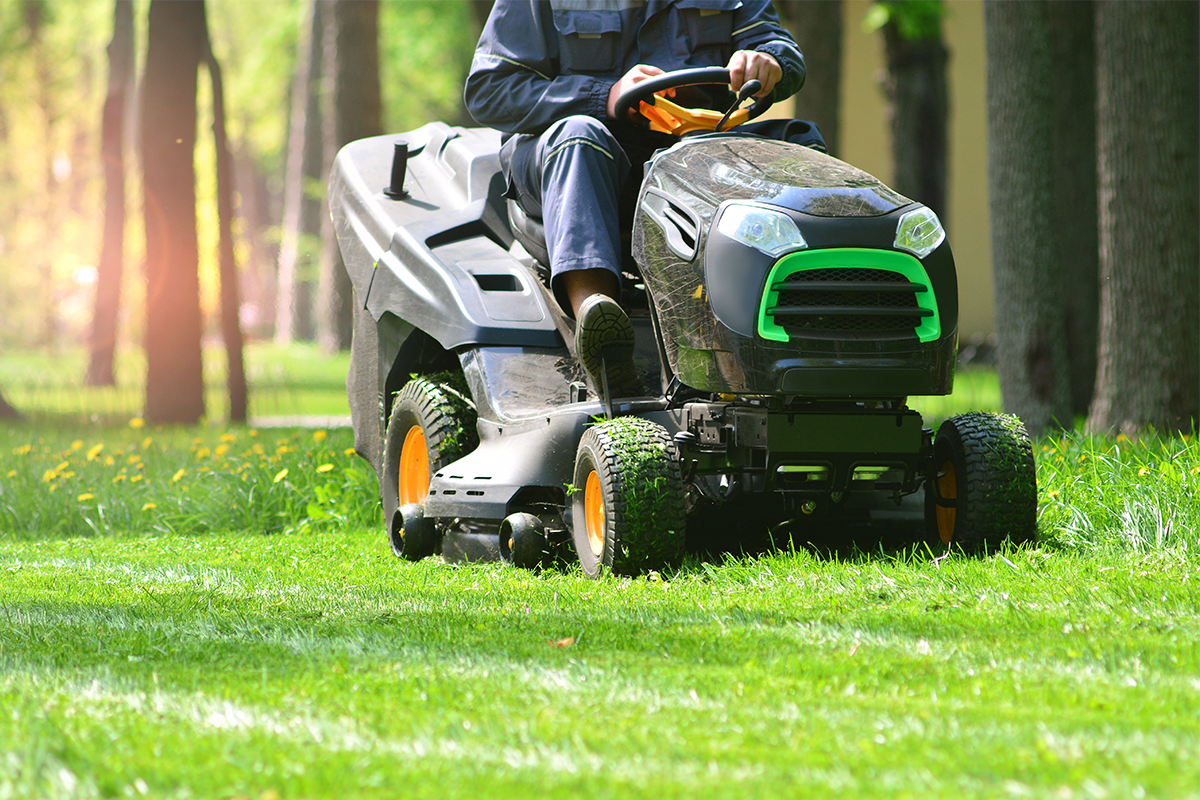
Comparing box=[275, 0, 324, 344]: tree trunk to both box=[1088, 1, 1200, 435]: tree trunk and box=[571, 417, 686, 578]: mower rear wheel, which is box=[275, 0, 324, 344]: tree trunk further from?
box=[571, 417, 686, 578]: mower rear wheel

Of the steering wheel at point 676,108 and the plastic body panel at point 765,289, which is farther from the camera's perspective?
the steering wheel at point 676,108

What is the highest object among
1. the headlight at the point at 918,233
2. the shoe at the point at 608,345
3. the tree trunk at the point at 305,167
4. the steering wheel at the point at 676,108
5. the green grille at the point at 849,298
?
the steering wheel at the point at 676,108

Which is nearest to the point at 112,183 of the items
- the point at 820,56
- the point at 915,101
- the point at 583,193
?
the point at 820,56

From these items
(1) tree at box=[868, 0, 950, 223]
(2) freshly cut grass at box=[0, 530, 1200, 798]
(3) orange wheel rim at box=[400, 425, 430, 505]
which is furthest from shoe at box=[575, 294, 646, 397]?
(1) tree at box=[868, 0, 950, 223]

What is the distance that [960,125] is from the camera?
61.5ft

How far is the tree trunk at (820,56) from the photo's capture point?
11453mm

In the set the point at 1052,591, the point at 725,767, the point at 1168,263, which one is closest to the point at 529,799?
the point at 725,767

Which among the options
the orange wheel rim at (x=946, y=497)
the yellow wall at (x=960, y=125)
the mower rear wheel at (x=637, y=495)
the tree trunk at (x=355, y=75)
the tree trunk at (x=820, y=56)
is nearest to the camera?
the mower rear wheel at (x=637, y=495)

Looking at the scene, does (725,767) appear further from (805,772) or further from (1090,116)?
(1090,116)

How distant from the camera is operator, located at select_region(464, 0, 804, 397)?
13.9ft

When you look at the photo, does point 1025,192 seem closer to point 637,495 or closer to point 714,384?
point 714,384

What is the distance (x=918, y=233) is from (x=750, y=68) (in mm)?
811

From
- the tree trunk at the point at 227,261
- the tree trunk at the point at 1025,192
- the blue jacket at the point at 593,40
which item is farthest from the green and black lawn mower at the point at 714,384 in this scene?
the tree trunk at the point at 227,261

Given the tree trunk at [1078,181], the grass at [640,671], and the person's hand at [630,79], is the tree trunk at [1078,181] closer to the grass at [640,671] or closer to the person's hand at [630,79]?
the grass at [640,671]
